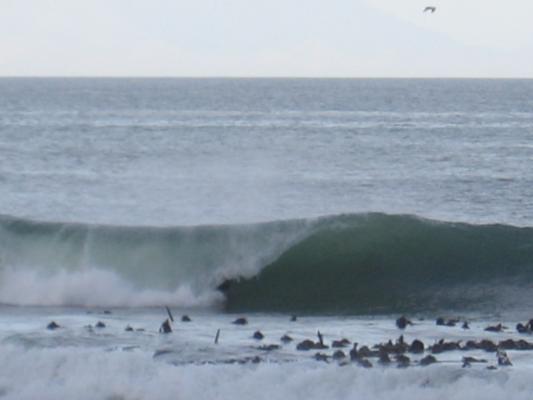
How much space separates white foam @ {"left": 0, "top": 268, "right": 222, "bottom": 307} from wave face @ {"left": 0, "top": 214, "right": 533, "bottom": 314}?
0.07 ft

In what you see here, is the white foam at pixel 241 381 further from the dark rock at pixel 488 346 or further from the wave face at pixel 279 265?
the wave face at pixel 279 265

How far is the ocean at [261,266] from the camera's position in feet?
45.4

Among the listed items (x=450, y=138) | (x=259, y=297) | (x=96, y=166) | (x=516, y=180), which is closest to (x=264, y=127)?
(x=450, y=138)

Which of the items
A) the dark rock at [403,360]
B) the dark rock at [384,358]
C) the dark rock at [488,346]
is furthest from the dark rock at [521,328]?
the dark rock at [384,358]

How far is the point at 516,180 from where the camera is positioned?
37094mm

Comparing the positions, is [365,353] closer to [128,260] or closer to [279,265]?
[279,265]

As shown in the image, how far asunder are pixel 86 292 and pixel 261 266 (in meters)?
3.27

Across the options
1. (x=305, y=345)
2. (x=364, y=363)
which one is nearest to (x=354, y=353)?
(x=364, y=363)

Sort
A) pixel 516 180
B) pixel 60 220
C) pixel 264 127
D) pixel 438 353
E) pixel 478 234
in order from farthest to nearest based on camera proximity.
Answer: pixel 264 127, pixel 516 180, pixel 60 220, pixel 478 234, pixel 438 353

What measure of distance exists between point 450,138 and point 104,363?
4127 cm

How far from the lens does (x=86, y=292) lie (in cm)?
2211

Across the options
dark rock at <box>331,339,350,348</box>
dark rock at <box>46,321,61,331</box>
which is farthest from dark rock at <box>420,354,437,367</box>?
dark rock at <box>46,321,61,331</box>

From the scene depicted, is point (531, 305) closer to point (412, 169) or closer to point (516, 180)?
point (516, 180)

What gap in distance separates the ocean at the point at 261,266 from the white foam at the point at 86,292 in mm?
55
